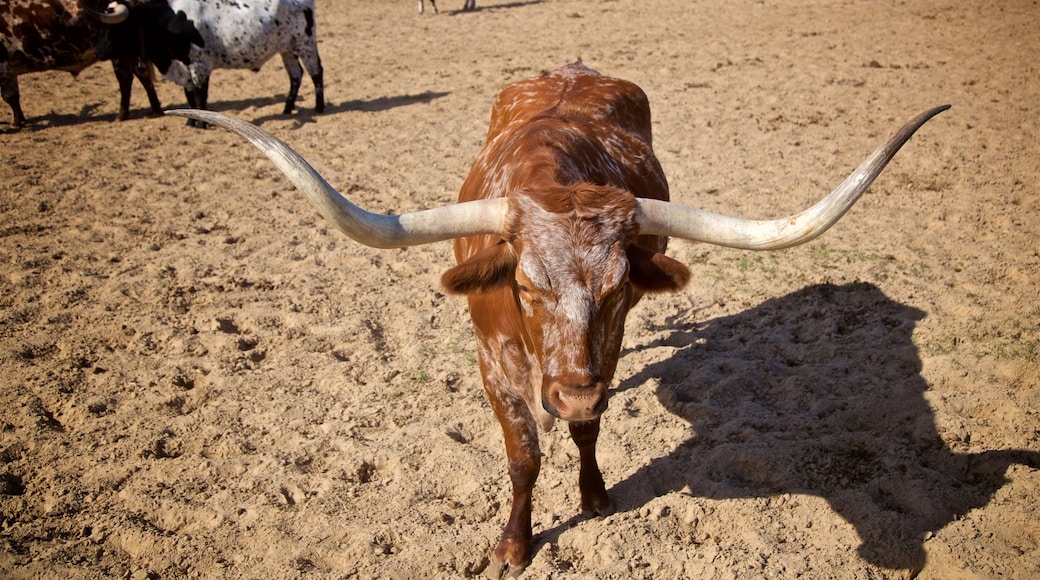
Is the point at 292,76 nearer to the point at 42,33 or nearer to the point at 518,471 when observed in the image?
the point at 42,33

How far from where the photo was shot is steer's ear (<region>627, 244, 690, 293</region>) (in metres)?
2.46

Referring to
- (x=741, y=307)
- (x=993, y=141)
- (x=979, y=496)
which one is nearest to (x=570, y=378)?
(x=979, y=496)

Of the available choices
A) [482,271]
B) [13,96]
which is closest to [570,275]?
[482,271]

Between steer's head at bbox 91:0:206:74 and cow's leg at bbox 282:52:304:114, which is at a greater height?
steer's head at bbox 91:0:206:74

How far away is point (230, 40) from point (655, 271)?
8.16m

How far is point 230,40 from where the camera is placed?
8.74 m

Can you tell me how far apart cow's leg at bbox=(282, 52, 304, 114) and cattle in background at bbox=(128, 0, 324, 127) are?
13mm

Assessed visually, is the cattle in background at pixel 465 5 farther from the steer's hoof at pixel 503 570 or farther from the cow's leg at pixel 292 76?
the steer's hoof at pixel 503 570

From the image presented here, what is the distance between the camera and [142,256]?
5.38 m

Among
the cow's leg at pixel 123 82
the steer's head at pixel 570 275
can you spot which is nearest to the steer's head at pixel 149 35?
the cow's leg at pixel 123 82

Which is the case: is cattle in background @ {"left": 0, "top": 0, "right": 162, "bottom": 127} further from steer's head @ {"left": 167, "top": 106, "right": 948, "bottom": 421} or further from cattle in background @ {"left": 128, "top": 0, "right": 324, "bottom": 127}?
steer's head @ {"left": 167, "top": 106, "right": 948, "bottom": 421}

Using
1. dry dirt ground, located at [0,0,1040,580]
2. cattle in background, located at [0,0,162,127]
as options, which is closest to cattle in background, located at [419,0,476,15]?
cattle in background, located at [0,0,162,127]

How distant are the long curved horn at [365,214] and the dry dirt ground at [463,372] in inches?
56.3

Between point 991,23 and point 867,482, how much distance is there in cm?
1129
